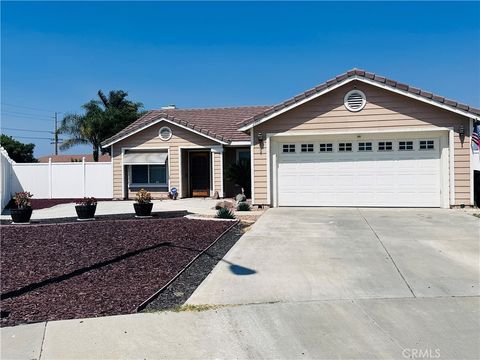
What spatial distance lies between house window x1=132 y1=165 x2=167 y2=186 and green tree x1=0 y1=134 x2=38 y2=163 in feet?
88.7

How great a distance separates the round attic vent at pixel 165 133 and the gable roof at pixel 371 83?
638cm

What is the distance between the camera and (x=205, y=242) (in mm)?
8656

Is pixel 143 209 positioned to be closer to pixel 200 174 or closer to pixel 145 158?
pixel 145 158

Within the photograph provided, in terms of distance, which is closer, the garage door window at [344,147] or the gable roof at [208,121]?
the garage door window at [344,147]

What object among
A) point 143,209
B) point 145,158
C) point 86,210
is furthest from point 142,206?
point 145,158

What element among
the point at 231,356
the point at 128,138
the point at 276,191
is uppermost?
the point at 128,138

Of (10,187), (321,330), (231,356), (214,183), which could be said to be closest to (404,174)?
(214,183)

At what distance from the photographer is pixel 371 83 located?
42.9 ft

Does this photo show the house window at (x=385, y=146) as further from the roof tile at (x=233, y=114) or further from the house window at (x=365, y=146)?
the roof tile at (x=233, y=114)

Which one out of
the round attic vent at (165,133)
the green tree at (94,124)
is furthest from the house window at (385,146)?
the green tree at (94,124)

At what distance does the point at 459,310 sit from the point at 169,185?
633 inches

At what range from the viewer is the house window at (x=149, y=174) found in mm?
20016

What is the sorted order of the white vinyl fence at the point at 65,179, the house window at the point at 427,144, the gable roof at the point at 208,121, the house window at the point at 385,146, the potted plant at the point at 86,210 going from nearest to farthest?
the potted plant at the point at 86,210 < the house window at the point at 427,144 < the house window at the point at 385,146 < the gable roof at the point at 208,121 < the white vinyl fence at the point at 65,179

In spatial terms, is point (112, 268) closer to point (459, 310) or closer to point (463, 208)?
point (459, 310)
